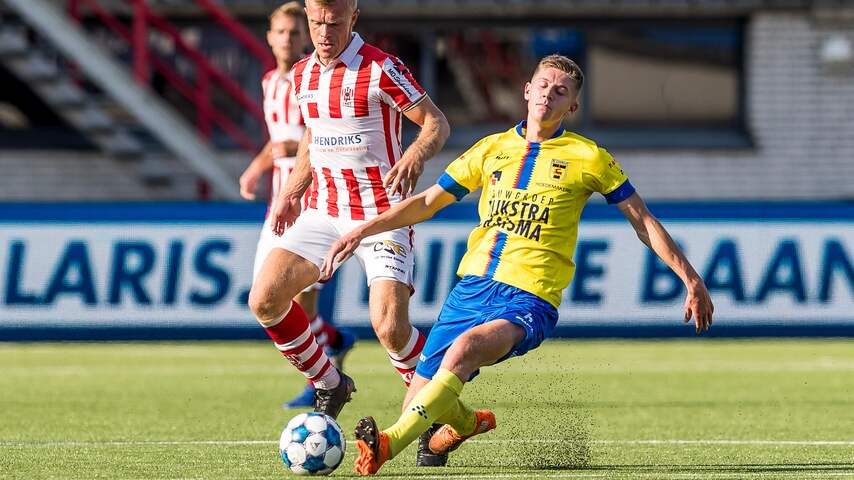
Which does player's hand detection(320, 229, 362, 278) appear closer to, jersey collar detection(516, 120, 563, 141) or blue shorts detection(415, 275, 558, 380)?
blue shorts detection(415, 275, 558, 380)

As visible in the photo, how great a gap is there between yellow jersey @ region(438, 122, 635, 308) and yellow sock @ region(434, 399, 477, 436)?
56cm

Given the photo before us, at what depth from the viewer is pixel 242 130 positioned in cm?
1970

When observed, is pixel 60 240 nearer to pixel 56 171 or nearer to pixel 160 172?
pixel 160 172

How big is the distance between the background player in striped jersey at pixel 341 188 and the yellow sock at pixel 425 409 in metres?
1.26

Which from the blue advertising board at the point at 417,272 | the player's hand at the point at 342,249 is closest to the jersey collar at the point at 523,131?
the player's hand at the point at 342,249

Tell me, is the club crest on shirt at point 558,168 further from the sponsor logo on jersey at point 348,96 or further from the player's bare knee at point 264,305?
the player's bare knee at point 264,305

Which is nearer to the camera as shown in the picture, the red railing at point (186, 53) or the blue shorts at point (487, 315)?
the blue shorts at point (487, 315)

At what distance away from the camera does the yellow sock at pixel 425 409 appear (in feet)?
20.4

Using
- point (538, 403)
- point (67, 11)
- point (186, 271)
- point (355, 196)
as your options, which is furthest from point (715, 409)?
point (67, 11)

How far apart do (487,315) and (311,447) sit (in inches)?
34.1

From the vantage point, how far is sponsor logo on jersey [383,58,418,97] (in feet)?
25.7

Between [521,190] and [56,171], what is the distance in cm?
1314

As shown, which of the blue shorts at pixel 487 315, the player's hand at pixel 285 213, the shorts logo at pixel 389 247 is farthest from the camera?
the player's hand at pixel 285 213

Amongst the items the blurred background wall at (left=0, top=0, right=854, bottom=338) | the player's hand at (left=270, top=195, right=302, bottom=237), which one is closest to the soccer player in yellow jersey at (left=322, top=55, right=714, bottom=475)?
the player's hand at (left=270, top=195, right=302, bottom=237)
